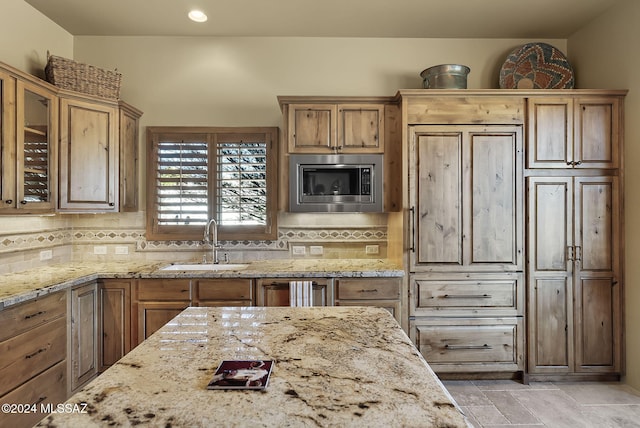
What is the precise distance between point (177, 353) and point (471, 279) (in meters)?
2.45

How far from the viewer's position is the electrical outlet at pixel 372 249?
3.51m

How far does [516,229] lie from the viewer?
2.93 metres

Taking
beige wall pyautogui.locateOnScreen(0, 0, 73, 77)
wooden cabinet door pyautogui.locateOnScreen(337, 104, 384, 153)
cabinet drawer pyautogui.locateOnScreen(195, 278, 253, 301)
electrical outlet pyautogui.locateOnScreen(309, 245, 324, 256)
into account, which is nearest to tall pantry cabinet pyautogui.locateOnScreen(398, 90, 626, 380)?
wooden cabinet door pyautogui.locateOnScreen(337, 104, 384, 153)

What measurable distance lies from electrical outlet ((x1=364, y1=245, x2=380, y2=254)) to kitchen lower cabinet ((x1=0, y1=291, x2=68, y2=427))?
2.44 m

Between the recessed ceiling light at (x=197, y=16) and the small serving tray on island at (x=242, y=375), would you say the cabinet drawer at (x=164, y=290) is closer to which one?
the small serving tray on island at (x=242, y=375)

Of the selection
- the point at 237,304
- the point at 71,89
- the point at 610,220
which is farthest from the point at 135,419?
the point at 610,220

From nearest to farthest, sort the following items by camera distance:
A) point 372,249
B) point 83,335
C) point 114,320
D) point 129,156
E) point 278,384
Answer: point 278,384
point 83,335
point 114,320
point 129,156
point 372,249

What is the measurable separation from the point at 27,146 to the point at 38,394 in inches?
64.4

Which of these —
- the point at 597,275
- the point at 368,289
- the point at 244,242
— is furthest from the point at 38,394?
the point at 597,275

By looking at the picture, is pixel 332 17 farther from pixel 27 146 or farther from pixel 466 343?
pixel 466 343

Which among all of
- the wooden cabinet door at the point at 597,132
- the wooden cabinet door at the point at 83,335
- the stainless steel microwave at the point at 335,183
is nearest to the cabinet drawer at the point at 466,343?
the stainless steel microwave at the point at 335,183

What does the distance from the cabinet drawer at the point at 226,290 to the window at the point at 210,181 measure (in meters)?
0.68

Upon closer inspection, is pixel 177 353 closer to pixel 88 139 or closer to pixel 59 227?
pixel 88 139

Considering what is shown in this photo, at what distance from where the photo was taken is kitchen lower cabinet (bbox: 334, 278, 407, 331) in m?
2.85
